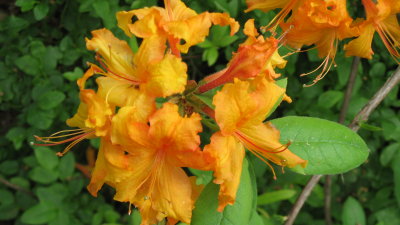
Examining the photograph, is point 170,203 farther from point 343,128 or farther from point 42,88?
point 42,88

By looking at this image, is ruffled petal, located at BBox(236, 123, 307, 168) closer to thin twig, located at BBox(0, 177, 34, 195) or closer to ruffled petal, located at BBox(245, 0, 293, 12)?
ruffled petal, located at BBox(245, 0, 293, 12)

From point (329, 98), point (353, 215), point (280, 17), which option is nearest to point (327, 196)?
point (353, 215)

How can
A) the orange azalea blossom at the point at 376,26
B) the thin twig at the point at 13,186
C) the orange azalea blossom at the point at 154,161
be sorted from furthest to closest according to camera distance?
1. the thin twig at the point at 13,186
2. the orange azalea blossom at the point at 376,26
3. the orange azalea blossom at the point at 154,161

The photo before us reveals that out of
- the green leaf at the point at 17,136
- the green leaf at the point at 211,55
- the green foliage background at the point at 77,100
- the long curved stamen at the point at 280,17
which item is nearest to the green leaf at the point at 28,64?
the green foliage background at the point at 77,100

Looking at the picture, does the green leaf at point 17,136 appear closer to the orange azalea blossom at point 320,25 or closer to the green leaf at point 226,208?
the green leaf at point 226,208

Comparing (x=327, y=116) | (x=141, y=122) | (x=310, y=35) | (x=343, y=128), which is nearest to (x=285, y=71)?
(x=327, y=116)
